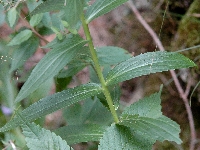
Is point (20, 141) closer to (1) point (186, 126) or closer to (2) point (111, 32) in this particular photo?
(1) point (186, 126)

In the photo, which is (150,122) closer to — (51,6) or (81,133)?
(81,133)

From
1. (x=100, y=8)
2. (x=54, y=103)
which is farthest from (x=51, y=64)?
(x=100, y=8)

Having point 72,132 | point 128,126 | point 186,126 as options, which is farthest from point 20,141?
point 186,126

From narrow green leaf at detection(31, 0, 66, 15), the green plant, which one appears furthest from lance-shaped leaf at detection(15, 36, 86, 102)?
narrow green leaf at detection(31, 0, 66, 15)

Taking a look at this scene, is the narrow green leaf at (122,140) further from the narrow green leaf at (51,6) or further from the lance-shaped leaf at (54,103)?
the narrow green leaf at (51,6)

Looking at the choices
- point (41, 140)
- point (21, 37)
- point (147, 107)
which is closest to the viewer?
point (41, 140)

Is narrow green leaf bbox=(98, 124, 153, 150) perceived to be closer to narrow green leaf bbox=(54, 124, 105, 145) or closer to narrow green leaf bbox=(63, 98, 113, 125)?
narrow green leaf bbox=(54, 124, 105, 145)

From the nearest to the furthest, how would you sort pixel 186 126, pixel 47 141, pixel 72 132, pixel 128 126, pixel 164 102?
pixel 47 141 < pixel 128 126 < pixel 72 132 < pixel 186 126 < pixel 164 102
